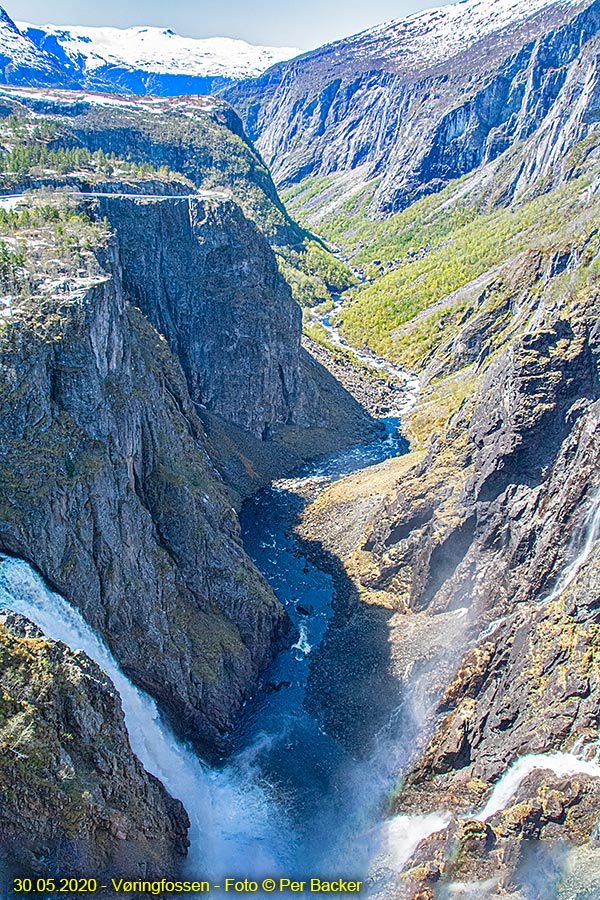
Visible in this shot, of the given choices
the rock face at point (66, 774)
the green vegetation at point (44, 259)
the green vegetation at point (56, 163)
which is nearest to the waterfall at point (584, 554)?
the rock face at point (66, 774)

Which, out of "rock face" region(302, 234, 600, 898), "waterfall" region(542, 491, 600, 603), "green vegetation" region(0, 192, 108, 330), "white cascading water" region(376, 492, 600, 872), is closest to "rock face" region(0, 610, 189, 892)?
"white cascading water" region(376, 492, 600, 872)

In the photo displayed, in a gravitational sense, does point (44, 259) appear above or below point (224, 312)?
below

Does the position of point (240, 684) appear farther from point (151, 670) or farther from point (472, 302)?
point (472, 302)

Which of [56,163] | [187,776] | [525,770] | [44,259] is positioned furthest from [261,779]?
[56,163]

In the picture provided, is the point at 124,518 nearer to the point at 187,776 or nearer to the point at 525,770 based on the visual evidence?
the point at 187,776

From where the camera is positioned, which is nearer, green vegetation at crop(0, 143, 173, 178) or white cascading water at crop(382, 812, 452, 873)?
white cascading water at crop(382, 812, 452, 873)

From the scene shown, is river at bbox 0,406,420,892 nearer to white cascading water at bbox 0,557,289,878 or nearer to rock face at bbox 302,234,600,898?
white cascading water at bbox 0,557,289,878
